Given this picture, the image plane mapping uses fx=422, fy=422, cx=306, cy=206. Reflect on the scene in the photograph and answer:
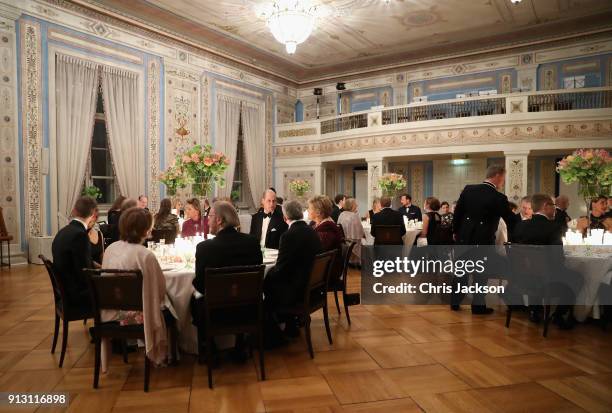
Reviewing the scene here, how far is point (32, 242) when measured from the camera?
770cm

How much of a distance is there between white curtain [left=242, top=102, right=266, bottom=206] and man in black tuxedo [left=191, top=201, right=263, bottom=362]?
9.99m

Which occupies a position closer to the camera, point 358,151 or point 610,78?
point 610,78

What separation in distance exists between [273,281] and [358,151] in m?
8.90

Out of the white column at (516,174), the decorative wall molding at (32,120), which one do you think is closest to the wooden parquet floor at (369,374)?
the decorative wall molding at (32,120)

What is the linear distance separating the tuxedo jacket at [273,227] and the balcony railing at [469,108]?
6.78 m

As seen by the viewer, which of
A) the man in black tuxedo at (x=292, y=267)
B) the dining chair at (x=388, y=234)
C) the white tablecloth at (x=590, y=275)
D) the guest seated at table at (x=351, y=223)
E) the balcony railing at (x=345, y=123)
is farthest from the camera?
the balcony railing at (x=345, y=123)

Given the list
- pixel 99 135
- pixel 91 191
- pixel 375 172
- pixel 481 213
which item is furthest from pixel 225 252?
pixel 375 172

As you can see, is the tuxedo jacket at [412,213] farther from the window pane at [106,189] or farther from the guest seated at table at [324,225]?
the window pane at [106,189]

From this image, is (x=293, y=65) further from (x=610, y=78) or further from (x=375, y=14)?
(x=610, y=78)

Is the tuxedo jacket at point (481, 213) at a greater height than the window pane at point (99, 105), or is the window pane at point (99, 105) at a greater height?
the window pane at point (99, 105)

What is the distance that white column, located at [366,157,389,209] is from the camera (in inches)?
450

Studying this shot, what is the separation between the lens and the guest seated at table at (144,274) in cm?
274

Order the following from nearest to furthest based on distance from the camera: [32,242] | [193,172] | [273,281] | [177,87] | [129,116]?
[273,281] → [193,172] → [32,242] → [129,116] → [177,87]

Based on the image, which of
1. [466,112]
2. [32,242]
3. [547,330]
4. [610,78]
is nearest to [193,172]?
[547,330]
